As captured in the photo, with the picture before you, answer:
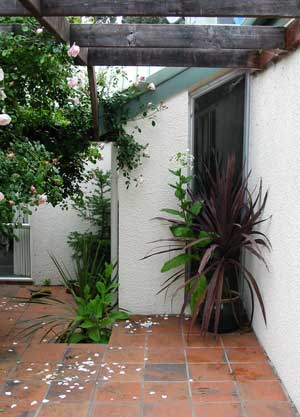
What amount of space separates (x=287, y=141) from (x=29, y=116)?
206cm

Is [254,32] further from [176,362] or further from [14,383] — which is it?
[14,383]

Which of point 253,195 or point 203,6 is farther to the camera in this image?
point 253,195

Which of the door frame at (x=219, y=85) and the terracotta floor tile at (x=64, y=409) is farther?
the door frame at (x=219, y=85)

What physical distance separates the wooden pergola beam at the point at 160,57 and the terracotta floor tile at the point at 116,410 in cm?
247

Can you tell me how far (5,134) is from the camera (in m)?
4.13

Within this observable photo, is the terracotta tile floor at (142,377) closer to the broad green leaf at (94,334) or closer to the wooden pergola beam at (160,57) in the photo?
the broad green leaf at (94,334)

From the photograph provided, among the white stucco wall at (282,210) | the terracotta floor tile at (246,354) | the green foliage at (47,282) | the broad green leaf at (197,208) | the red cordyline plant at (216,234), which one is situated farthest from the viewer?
the green foliage at (47,282)

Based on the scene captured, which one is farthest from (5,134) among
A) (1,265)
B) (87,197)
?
(1,265)

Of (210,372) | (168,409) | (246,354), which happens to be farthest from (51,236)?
(168,409)

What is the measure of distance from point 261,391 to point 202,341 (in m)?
0.98

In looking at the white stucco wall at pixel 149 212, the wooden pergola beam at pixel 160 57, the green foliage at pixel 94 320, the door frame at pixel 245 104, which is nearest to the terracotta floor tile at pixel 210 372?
the green foliage at pixel 94 320

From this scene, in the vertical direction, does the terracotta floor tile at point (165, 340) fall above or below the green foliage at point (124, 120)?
below

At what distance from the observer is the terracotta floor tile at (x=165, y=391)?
11.0 ft

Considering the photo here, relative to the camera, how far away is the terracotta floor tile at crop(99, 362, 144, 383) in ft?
12.0
